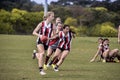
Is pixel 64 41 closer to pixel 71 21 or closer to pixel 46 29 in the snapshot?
pixel 46 29

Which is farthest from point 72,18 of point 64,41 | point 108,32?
point 64,41

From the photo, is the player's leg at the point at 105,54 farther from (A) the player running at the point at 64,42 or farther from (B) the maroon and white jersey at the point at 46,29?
(B) the maroon and white jersey at the point at 46,29

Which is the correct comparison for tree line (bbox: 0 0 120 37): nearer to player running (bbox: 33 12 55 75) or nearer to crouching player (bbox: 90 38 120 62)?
crouching player (bbox: 90 38 120 62)

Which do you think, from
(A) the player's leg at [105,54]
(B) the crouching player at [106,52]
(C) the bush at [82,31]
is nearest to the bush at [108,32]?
(C) the bush at [82,31]

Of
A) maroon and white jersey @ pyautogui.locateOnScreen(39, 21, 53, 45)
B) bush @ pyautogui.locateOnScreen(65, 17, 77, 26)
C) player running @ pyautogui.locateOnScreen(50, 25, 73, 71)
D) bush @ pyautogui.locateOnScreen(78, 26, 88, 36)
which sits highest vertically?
maroon and white jersey @ pyautogui.locateOnScreen(39, 21, 53, 45)

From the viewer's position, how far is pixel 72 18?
70062 mm

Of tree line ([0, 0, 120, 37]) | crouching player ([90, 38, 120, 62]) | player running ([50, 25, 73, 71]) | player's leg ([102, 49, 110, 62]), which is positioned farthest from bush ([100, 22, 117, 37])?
player running ([50, 25, 73, 71])

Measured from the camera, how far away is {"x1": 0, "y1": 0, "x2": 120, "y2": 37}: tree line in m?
61.6

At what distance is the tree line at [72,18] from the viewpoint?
61.6m

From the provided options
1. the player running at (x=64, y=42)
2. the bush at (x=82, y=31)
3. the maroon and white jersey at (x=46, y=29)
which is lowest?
the bush at (x=82, y=31)

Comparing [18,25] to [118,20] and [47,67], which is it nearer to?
[118,20]

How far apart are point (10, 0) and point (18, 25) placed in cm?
1035

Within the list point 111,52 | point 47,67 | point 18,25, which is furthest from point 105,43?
point 18,25

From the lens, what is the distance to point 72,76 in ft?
45.9
